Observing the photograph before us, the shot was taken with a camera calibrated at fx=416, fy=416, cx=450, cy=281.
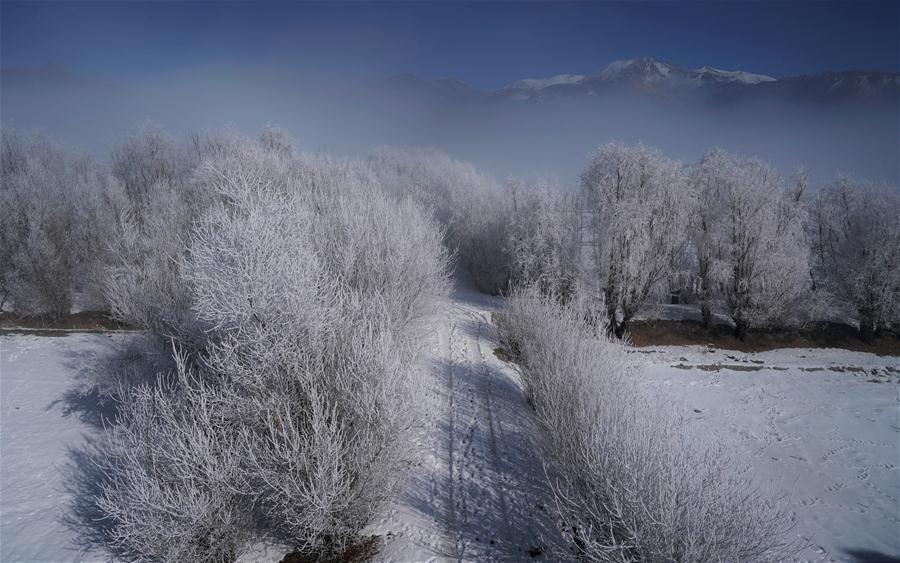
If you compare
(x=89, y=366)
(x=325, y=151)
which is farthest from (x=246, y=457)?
(x=325, y=151)

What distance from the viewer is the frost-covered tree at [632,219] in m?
21.1

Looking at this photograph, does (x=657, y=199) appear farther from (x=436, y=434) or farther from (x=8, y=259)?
(x=8, y=259)

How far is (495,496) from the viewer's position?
30.2 feet

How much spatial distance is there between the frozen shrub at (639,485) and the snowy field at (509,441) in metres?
1.69

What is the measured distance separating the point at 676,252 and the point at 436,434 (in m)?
19.3

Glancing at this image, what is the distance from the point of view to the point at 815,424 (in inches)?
559

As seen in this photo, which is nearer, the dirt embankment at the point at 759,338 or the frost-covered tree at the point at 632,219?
the frost-covered tree at the point at 632,219

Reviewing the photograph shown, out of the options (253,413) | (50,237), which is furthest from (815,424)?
(50,237)

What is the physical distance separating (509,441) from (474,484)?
81.7 inches

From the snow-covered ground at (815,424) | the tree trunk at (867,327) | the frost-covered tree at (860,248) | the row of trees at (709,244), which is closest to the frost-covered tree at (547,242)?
the row of trees at (709,244)

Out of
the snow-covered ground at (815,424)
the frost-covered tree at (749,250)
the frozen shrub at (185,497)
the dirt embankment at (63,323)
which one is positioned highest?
the frost-covered tree at (749,250)

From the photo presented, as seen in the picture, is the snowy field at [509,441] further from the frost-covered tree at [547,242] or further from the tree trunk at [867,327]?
the frost-covered tree at [547,242]

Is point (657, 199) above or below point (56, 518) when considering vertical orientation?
above

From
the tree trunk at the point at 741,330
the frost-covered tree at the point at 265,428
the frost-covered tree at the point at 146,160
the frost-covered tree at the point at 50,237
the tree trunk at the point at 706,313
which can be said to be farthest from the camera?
the frost-covered tree at the point at 146,160
